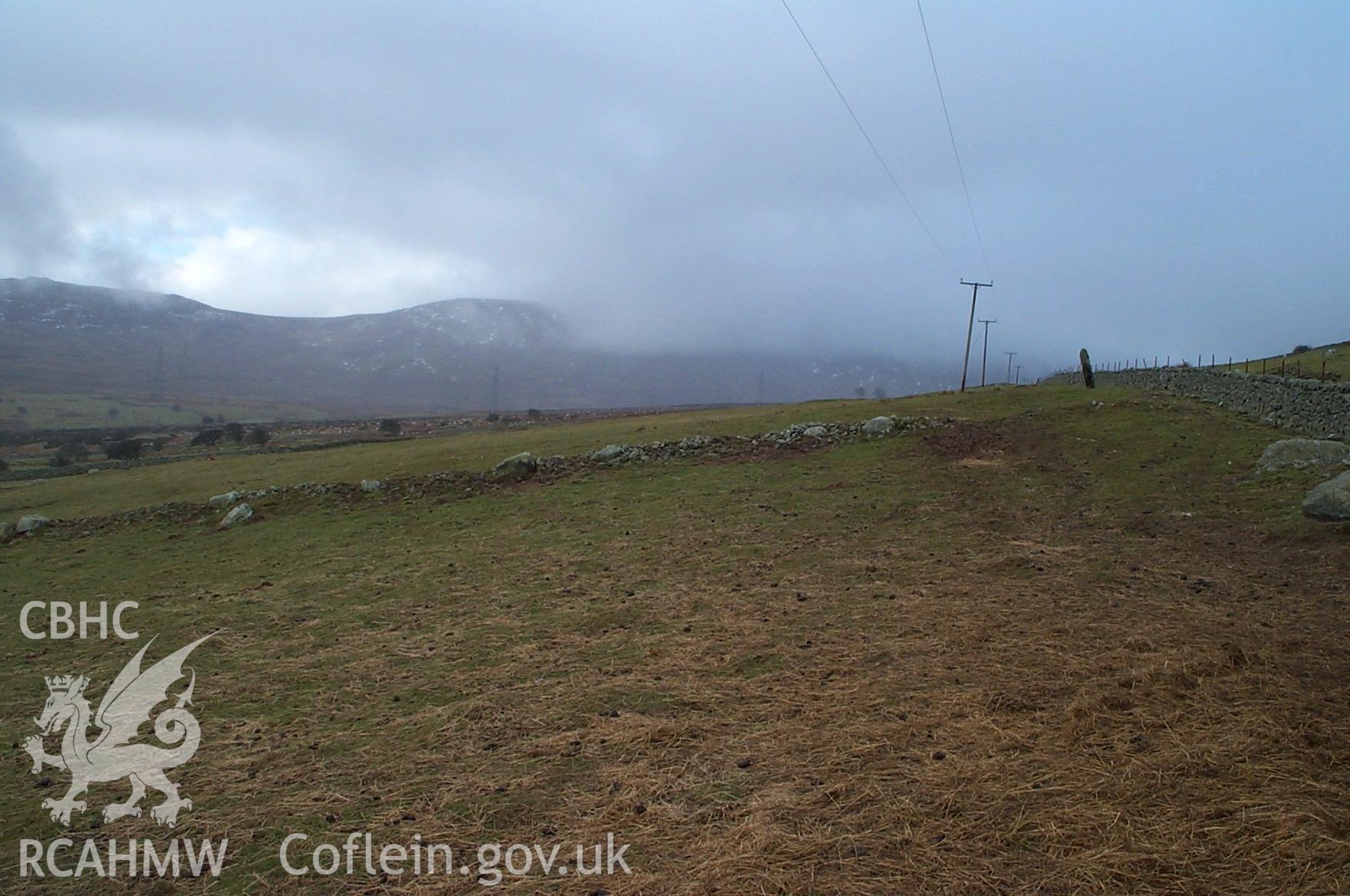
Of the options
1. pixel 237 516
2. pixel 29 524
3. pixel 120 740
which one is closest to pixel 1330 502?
pixel 120 740

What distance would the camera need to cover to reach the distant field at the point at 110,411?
124 metres

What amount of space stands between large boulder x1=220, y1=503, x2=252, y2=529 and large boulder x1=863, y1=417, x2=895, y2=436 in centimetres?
1917

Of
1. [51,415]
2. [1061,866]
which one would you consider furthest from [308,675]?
[51,415]

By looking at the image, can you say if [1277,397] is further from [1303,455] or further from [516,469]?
[516,469]

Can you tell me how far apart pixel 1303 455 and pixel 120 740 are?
67.9 feet

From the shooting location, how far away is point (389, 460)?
2998 centimetres

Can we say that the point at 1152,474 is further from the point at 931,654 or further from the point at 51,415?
the point at 51,415

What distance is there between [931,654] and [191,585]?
14.2 metres

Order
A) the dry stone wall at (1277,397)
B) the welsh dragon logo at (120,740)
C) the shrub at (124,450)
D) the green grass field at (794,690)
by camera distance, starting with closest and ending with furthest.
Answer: the green grass field at (794,690), the welsh dragon logo at (120,740), the dry stone wall at (1277,397), the shrub at (124,450)

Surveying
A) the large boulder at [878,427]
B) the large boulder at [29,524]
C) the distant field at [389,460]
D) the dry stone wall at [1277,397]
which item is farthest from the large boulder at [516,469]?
the dry stone wall at [1277,397]

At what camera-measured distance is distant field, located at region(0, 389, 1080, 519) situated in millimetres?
27031

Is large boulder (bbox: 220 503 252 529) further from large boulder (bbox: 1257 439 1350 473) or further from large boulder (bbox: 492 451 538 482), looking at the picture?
large boulder (bbox: 1257 439 1350 473)

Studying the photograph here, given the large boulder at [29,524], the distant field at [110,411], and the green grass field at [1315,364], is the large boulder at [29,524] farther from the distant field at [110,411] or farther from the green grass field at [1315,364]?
the distant field at [110,411]

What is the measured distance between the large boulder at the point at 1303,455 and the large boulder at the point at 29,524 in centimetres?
→ 3358
